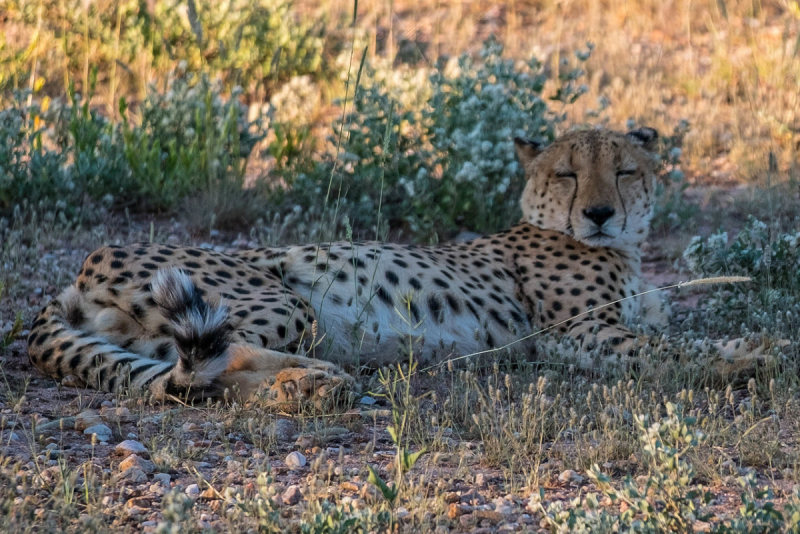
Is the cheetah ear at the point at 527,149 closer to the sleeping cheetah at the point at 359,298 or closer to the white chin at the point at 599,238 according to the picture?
the sleeping cheetah at the point at 359,298

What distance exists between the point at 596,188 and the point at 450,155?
1.39 metres

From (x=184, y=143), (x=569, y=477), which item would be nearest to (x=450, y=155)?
(x=184, y=143)

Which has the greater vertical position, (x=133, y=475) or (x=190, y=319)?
(x=190, y=319)

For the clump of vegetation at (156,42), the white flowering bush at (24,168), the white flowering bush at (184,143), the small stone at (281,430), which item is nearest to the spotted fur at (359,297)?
the small stone at (281,430)

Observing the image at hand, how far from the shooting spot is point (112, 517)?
2.04 meters

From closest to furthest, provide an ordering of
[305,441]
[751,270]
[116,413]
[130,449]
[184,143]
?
[130,449]
[305,441]
[116,413]
[751,270]
[184,143]

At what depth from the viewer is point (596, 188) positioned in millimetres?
3908

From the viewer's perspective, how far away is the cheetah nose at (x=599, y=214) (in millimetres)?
3883

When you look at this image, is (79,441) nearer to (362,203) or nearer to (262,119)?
(362,203)

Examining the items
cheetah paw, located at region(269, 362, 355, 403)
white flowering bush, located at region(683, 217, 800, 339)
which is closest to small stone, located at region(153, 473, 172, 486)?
cheetah paw, located at region(269, 362, 355, 403)

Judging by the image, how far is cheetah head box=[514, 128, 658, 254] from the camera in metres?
3.92

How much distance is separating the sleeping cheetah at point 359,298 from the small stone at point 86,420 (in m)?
0.21

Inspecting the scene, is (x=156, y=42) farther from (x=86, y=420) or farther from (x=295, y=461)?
(x=295, y=461)

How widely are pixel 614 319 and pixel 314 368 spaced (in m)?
1.38
